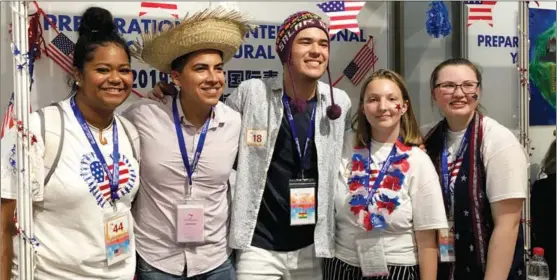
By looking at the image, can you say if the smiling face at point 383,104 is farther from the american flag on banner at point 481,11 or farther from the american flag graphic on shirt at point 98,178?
the american flag on banner at point 481,11

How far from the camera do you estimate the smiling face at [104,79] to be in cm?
213

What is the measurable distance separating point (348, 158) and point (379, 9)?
4.38ft

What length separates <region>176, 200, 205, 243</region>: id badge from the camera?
2.29 m

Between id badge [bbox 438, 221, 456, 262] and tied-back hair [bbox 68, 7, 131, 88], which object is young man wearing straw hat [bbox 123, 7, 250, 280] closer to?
tied-back hair [bbox 68, 7, 131, 88]

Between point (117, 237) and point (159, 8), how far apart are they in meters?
1.33

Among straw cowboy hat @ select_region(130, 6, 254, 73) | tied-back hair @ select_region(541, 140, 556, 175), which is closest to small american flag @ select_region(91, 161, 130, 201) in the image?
straw cowboy hat @ select_region(130, 6, 254, 73)

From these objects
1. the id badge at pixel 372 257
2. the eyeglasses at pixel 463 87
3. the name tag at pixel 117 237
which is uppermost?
the eyeglasses at pixel 463 87

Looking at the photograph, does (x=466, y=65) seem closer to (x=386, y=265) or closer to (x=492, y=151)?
(x=492, y=151)

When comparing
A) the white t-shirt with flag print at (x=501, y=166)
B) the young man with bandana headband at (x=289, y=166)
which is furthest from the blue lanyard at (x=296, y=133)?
the white t-shirt with flag print at (x=501, y=166)

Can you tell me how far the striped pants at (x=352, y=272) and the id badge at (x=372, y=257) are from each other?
1.1 inches

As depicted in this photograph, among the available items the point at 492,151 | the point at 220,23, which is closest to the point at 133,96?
the point at 220,23

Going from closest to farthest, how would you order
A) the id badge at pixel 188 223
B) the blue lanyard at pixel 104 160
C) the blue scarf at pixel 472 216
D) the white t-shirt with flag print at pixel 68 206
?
1. the white t-shirt with flag print at pixel 68 206
2. the blue lanyard at pixel 104 160
3. the id badge at pixel 188 223
4. the blue scarf at pixel 472 216

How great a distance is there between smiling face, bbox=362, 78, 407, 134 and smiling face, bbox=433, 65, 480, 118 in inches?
8.1

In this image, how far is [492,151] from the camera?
7.79ft
